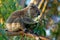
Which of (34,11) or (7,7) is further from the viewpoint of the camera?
(7,7)

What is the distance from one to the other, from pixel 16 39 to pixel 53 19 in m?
2.99

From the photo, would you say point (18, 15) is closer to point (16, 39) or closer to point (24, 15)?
point (24, 15)

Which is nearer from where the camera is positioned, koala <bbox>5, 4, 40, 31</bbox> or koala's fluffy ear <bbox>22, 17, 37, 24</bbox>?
koala's fluffy ear <bbox>22, 17, 37, 24</bbox>

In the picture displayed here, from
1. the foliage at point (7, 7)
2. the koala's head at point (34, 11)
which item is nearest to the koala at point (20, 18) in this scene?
the koala's head at point (34, 11)

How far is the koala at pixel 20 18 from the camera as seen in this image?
3.58 metres

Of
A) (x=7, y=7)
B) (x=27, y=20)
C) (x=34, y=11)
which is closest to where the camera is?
(x=27, y=20)

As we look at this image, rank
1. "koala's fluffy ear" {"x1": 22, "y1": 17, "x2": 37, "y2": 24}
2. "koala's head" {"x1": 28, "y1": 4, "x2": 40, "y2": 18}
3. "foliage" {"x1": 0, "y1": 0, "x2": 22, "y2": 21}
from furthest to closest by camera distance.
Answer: "foliage" {"x1": 0, "y1": 0, "x2": 22, "y2": 21} → "koala's head" {"x1": 28, "y1": 4, "x2": 40, "y2": 18} → "koala's fluffy ear" {"x1": 22, "y1": 17, "x2": 37, "y2": 24}

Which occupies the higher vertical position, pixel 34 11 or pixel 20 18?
Answer: pixel 34 11

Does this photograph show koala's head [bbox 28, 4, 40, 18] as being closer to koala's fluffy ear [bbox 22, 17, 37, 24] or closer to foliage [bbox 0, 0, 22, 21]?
koala's fluffy ear [bbox 22, 17, 37, 24]

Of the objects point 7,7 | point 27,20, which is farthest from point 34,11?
point 7,7

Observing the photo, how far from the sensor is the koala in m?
3.58

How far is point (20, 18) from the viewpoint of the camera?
3.69 m

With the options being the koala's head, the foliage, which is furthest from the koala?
the foliage

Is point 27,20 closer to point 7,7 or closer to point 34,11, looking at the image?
point 34,11
